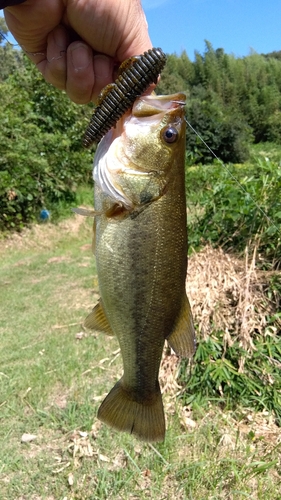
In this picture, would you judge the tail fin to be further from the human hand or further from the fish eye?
the human hand

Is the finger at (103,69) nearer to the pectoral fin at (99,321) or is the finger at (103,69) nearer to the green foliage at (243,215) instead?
the pectoral fin at (99,321)

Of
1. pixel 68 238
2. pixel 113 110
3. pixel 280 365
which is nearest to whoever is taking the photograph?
pixel 113 110

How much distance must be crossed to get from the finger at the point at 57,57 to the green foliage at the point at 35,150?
7.38 metres

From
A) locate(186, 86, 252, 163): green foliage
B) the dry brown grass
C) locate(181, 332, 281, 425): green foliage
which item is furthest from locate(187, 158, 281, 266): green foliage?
locate(186, 86, 252, 163): green foliage

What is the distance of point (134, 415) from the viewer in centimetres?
174

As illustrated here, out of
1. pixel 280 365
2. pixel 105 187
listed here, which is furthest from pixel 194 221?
pixel 105 187

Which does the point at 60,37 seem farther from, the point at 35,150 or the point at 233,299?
the point at 35,150

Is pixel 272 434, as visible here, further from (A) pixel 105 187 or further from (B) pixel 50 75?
(B) pixel 50 75

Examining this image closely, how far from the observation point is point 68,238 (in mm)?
9711

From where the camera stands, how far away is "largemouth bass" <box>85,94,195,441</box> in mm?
1576

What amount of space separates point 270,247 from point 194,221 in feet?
3.19

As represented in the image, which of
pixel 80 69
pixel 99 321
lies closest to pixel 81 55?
pixel 80 69

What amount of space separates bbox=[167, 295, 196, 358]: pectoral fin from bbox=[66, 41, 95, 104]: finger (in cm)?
104

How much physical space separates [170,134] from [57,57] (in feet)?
2.45
